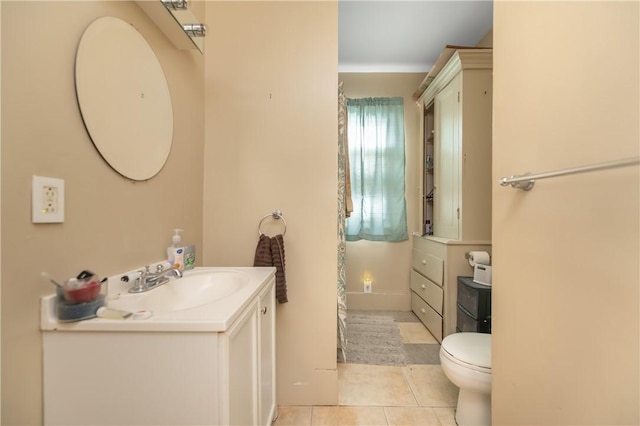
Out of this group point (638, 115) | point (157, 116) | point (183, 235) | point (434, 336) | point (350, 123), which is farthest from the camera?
point (350, 123)

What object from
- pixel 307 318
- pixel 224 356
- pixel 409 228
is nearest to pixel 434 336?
pixel 409 228

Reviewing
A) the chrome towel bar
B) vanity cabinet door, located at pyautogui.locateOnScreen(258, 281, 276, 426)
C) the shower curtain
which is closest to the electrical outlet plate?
vanity cabinet door, located at pyautogui.locateOnScreen(258, 281, 276, 426)

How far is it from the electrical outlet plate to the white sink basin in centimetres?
31

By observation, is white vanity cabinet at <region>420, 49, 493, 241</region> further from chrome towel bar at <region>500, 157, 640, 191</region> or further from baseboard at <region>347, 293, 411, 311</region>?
chrome towel bar at <region>500, 157, 640, 191</region>

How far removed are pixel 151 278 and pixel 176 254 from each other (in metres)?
0.21

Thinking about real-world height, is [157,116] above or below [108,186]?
above

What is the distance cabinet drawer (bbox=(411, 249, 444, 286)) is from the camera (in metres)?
2.20

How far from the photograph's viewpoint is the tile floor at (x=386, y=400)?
1.41 meters

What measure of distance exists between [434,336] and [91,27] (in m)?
2.85

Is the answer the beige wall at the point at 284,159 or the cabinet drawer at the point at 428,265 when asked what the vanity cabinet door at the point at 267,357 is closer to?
the beige wall at the point at 284,159

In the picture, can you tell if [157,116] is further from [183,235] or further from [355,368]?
[355,368]

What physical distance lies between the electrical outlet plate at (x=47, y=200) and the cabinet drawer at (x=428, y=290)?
2.33 m

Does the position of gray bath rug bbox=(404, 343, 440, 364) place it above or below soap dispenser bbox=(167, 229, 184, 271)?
below

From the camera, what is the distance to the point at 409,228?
9.82 ft
